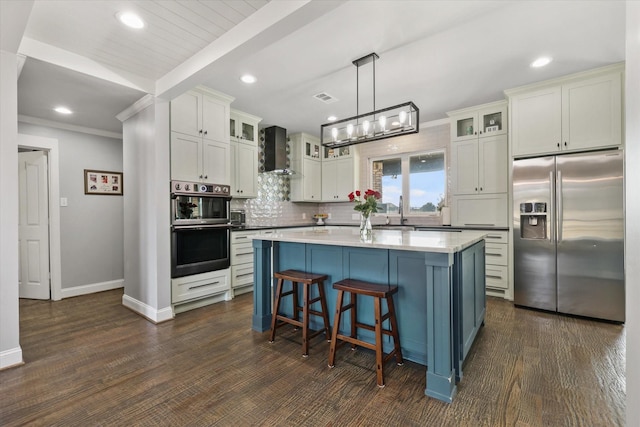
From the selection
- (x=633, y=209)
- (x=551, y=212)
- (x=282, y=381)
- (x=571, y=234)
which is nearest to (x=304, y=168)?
(x=551, y=212)

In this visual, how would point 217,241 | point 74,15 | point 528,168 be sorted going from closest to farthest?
point 74,15, point 528,168, point 217,241

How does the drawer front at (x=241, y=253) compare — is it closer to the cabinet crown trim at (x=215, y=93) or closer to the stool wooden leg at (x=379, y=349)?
the cabinet crown trim at (x=215, y=93)

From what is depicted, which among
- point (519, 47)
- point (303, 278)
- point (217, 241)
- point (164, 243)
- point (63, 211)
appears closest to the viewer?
point (303, 278)

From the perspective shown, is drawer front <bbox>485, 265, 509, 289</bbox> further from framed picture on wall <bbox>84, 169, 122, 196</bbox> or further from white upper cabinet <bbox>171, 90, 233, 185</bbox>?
framed picture on wall <bbox>84, 169, 122, 196</bbox>

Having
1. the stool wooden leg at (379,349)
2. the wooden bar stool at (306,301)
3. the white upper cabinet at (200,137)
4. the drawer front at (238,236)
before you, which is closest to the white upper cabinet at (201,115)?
the white upper cabinet at (200,137)

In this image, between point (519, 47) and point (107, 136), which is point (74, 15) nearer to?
point (107, 136)

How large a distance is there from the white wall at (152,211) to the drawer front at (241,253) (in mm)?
862

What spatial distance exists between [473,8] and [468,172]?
2442 millimetres

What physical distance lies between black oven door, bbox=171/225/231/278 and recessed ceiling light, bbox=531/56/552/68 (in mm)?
3798

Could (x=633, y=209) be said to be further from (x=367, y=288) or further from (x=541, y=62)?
(x=541, y=62)

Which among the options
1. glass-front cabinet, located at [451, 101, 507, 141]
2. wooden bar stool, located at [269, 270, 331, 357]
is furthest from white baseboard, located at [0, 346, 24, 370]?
glass-front cabinet, located at [451, 101, 507, 141]

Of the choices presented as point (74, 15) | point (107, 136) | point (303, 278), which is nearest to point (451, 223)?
point (303, 278)

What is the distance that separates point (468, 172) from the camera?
13.6ft

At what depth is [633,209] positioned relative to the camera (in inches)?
28.7
